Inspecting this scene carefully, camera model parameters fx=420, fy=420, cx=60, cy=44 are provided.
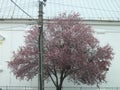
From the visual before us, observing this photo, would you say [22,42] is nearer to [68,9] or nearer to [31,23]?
[31,23]

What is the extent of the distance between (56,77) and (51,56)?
3.27m

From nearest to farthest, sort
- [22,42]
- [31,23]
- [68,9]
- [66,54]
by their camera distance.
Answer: [66,54]
[31,23]
[22,42]
[68,9]

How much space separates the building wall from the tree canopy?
4766 mm

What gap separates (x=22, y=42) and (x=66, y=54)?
8452mm

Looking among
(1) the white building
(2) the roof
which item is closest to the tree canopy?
(1) the white building

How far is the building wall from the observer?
40844 mm

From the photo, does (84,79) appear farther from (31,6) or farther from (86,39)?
(31,6)

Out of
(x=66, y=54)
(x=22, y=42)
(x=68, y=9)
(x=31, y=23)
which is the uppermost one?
(x=68, y=9)

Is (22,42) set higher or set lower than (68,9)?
lower

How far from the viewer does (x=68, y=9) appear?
1754 inches

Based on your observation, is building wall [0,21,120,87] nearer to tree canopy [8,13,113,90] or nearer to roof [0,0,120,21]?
roof [0,0,120,21]

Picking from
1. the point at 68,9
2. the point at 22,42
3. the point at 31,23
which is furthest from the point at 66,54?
the point at 68,9

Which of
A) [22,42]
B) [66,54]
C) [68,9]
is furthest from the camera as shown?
[68,9]

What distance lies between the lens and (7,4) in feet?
150
